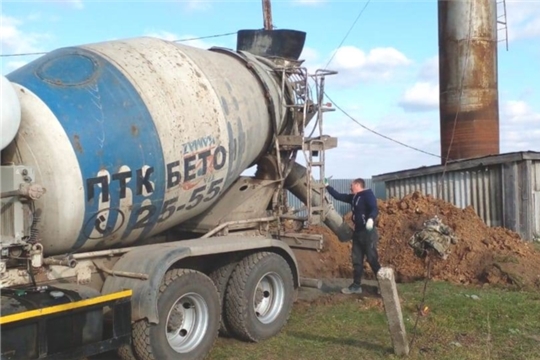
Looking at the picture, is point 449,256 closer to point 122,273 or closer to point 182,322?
point 182,322

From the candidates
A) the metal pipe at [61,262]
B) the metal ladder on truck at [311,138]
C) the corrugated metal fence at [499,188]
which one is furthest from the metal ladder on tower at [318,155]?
the corrugated metal fence at [499,188]

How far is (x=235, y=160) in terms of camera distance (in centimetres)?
741

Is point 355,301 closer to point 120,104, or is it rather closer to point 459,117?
point 120,104

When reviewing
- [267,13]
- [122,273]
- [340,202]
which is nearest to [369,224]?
[122,273]

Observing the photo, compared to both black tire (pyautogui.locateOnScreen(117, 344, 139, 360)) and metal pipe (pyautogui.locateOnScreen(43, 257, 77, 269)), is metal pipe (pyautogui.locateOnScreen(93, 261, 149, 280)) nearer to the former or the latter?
metal pipe (pyautogui.locateOnScreen(43, 257, 77, 269))

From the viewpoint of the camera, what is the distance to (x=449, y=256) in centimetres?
1215

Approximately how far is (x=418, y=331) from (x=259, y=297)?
76.8 inches

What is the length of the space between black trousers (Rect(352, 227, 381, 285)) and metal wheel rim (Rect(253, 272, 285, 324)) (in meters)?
2.12

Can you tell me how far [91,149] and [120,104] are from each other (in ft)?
1.99

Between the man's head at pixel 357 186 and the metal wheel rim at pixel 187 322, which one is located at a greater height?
the man's head at pixel 357 186

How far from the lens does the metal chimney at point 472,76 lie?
18.8 metres

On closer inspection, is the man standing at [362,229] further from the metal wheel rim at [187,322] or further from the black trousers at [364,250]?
the metal wheel rim at [187,322]

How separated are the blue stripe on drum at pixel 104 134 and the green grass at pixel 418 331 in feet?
6.35

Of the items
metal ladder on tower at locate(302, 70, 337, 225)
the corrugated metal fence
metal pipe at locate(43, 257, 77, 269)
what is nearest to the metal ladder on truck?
metal ladder on tower at locate(302, 70, 337, 225)
